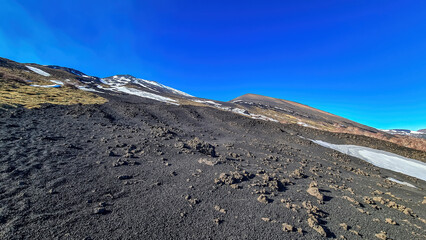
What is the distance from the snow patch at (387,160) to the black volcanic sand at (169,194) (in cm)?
314

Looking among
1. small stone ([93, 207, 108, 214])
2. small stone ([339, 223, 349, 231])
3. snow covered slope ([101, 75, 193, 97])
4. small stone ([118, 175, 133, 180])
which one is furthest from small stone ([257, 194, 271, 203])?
snow covered slope ([101, 75, 193, 97])

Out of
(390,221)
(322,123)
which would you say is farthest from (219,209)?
(322,123)

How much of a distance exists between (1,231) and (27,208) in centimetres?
91

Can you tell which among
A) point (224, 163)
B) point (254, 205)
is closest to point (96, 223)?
point (254, 205)

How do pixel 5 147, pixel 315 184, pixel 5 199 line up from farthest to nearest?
pixel 315 184 → pixel 5 147 → pixel 5 199

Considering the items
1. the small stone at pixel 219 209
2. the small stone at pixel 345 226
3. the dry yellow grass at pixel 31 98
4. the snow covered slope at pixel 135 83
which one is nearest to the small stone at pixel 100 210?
the small stone at pixel 219 209

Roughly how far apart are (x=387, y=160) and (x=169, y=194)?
23898 millimetres

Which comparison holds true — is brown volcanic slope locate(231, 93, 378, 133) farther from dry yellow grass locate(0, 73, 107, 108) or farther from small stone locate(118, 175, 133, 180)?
dry yellow grass locate(0, 73, 107, 108)

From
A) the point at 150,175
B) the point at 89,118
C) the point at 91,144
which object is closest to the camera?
the point at 150,175

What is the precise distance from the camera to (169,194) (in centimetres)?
646

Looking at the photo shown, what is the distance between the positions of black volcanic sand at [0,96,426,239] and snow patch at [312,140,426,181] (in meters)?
3.14

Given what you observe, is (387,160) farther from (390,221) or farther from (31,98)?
(31,98)

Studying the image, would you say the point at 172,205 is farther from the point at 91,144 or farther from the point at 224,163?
the point at 91,144

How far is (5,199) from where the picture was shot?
4.93 metres
